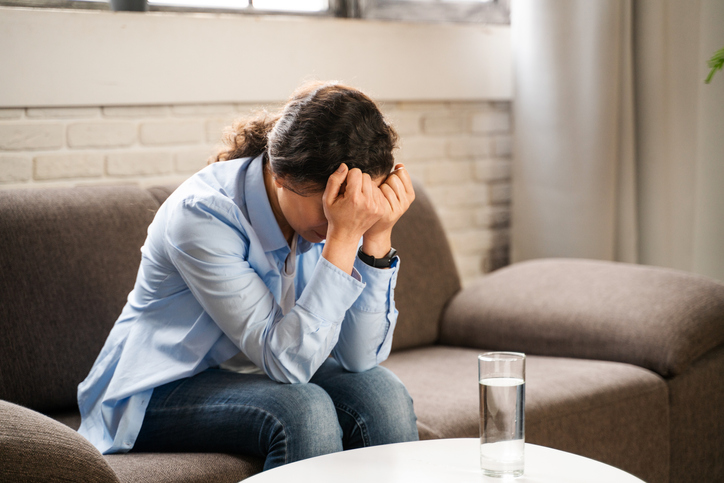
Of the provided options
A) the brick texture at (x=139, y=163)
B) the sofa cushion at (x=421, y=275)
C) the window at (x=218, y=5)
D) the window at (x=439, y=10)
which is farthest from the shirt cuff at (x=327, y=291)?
the window at (x=439, y=10)

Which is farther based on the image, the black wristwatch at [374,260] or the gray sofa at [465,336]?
Answer: the gray sofa at [465,336]

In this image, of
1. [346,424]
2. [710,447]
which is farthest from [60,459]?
[710,447]

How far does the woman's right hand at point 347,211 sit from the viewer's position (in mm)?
1199

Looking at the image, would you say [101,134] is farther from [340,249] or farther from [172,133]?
[340,249]

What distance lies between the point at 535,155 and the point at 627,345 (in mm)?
911

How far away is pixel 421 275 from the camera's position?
81.9 inches

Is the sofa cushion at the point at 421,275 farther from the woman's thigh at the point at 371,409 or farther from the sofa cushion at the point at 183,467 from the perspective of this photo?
the sofa cushion at the point at 183,467

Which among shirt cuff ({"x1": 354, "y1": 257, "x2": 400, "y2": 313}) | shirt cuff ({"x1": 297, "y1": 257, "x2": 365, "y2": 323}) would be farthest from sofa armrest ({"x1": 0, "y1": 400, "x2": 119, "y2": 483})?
shirt cuff ({"x1": 354, "y1": 257, "x2": 400, "y2": 313})

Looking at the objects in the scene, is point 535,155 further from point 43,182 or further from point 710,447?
point 43,182

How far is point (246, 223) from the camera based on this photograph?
1.28 meters

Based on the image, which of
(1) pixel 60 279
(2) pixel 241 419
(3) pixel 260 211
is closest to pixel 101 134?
(1) pixel 60 279

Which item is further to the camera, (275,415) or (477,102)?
(477,102)

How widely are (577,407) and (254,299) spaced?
785 mm

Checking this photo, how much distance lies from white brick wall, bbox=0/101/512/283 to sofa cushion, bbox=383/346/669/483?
0.60 meters
